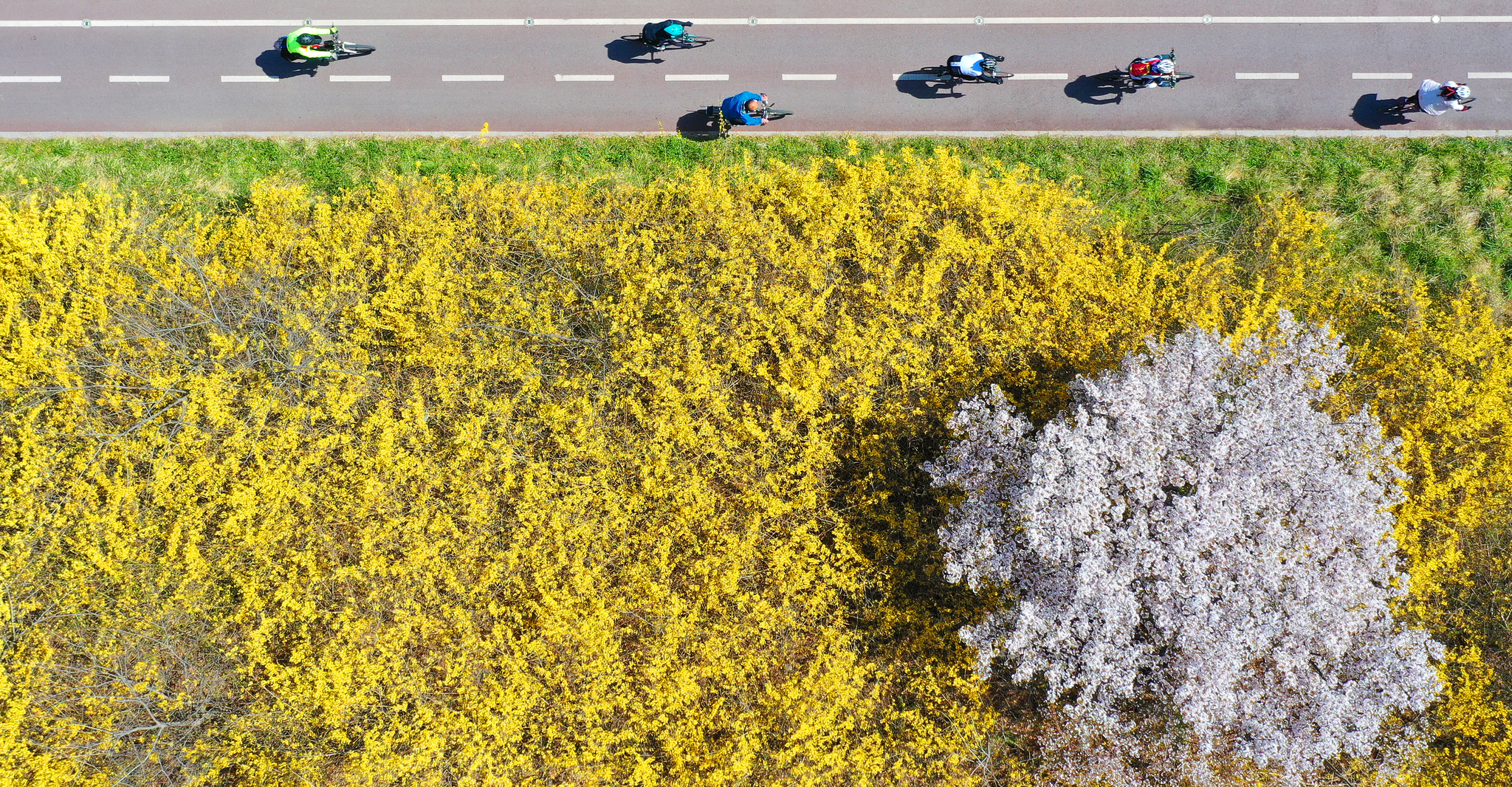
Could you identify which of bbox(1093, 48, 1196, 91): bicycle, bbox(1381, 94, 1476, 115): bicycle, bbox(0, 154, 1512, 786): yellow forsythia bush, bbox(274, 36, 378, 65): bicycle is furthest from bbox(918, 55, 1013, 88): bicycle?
bbox(274, 36, 378, 65): bicycle

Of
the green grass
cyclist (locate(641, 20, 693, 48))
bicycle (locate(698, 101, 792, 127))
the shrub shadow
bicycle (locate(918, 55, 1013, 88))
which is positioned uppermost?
cyclist (locate(641, 20, 693, 48))

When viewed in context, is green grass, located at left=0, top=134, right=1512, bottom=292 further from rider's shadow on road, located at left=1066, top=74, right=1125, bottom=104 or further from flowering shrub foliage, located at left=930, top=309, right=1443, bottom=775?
flowering shrub foliage, located at left=930, top=309, right=1443, bottom=775

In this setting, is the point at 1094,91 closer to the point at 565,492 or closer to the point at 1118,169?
the point at 1118,169

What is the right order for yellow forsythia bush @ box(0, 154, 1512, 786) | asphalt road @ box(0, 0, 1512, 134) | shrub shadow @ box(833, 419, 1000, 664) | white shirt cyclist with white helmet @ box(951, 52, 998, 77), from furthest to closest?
asphalt road @ box(0, 0, 1512, 134) → white shirt cyclist with white helmet @ box(951, 52, 998, 77) → shrub shadow @ box(833, 419, 1000, 664) → yellow forsythia bush @ box(0, 154, 1512, 786)

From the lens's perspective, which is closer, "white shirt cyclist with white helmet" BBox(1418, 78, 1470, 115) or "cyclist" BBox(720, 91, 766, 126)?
"white shirt cyclist with white helmet" BBox(1418, 78, 1470, 115)

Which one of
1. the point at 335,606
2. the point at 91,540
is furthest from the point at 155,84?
the point at 335,606

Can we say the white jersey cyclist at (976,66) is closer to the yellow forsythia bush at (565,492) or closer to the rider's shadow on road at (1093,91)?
the rider's shadow on road at (1093,91)

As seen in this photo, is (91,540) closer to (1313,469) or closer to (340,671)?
(340,671)

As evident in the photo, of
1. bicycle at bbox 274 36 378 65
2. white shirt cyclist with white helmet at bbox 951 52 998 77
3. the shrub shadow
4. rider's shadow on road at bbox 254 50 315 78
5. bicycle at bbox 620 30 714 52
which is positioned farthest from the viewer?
rider's shadow on road at bbox 254 50 315 78
